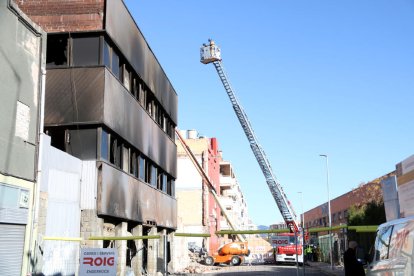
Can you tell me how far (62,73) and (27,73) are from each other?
467cm

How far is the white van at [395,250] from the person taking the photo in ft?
30.9

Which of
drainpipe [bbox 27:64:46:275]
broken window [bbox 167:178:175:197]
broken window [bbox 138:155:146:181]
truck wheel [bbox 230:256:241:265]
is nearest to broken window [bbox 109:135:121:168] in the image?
broken window [bbox 138:155:146:181]

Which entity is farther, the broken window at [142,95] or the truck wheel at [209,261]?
the truck wheel at [209,261]

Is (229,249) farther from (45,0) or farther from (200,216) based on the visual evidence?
(45,0)

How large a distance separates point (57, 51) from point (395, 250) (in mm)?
16129

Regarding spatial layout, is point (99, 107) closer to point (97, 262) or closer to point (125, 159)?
point (125, 159)

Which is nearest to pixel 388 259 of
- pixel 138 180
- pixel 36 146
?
pixel 36 146

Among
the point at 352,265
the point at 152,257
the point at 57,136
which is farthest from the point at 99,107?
the point at 352,265

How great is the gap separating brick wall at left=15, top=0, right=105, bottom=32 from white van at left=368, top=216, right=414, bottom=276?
14625 millimetres

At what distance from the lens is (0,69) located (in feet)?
48.2

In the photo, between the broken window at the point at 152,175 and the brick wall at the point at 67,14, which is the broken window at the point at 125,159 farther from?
the brick wall at the point at 67,14

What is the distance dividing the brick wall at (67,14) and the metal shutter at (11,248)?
9685 millimetres

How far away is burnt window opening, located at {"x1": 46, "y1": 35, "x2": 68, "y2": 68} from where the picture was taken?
21.1m

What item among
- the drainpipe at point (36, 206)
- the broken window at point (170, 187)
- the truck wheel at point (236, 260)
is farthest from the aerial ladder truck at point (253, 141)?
the drainpipe at point (36, 206)
